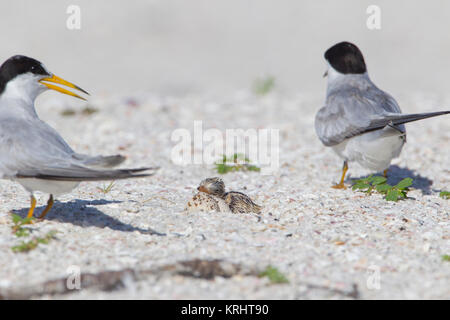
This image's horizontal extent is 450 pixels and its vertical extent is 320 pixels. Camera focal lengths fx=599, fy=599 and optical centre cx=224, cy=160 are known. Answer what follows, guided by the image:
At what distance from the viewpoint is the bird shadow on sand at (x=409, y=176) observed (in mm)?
5686

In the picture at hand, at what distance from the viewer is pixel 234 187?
18.4ft

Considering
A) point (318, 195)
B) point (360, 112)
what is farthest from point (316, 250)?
point (360, 112)

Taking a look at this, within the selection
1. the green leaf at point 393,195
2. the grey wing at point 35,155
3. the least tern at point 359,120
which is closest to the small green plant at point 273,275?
the grey wing at point 35,155

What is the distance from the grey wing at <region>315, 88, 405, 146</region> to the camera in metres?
5.08

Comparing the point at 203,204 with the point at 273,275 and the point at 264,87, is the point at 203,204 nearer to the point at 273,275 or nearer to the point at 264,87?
the point at 273,275

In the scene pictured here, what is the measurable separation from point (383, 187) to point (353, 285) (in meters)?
1.84

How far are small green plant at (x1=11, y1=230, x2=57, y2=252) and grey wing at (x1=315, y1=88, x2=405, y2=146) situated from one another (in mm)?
2677

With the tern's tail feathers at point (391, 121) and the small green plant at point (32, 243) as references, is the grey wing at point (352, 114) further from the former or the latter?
the small green plant at point (32, 243)

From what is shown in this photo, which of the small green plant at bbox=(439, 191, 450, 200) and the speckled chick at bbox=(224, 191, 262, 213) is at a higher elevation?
the small green plant at bbox=(439, 191, 450, 200)

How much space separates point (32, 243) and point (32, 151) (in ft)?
2.02

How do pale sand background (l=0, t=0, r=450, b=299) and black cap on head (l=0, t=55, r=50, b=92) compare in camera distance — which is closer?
pale sand background (l=0, t=0, r=450, b=299)

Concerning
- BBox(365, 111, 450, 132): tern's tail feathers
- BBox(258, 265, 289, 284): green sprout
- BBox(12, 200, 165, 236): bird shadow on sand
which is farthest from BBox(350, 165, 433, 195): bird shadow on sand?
BBox(12, 200, 165, 236): bird shadow on sand

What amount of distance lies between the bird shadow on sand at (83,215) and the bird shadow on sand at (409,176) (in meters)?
2.74

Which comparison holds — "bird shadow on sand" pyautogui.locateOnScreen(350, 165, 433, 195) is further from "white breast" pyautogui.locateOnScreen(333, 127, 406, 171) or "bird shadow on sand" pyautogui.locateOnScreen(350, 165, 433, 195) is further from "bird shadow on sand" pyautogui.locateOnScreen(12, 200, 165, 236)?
"bird shadow on sand" pyautogui.locateOnScreen(12, 200, 165, 236)
